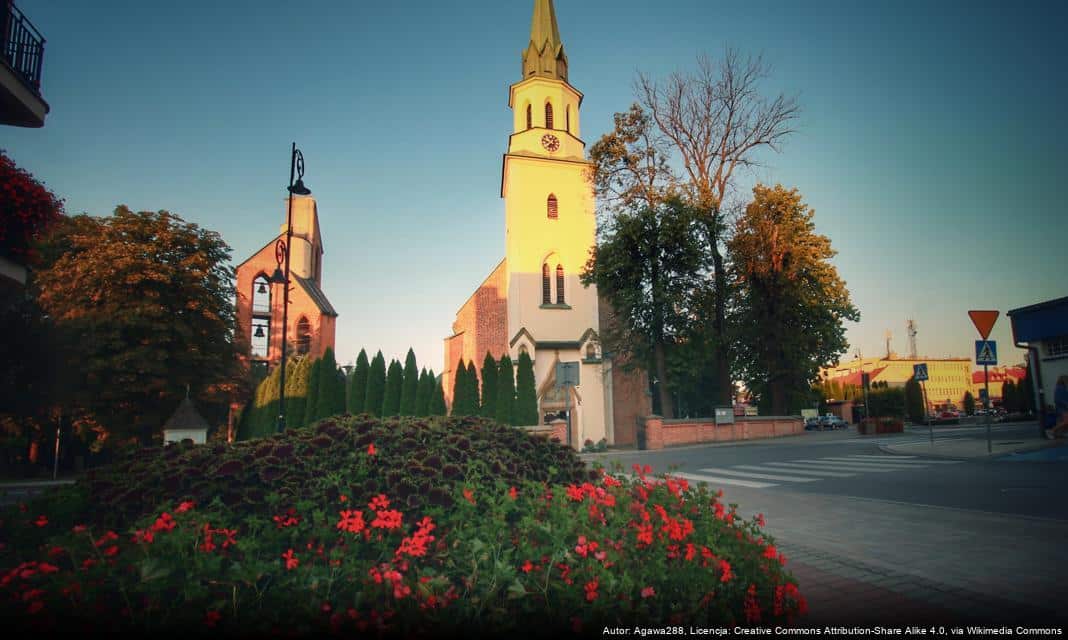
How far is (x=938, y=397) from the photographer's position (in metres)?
105

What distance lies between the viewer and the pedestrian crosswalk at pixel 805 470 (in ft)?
38.4

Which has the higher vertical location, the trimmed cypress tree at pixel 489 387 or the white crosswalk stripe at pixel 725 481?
the trimmed cypress tree at pixel 489 387

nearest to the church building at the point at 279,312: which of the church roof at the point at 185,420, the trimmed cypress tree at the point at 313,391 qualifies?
the trimmed cypress tree at the point at 313,391

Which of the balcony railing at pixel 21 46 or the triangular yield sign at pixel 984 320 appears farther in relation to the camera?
the triangular yield sign at pixel 984 320

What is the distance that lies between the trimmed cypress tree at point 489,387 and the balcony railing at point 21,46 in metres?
24.0

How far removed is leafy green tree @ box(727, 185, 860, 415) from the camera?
102 feet

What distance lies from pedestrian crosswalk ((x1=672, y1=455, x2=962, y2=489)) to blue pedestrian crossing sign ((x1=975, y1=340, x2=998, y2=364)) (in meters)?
2.89

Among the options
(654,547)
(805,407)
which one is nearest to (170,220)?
(654,547)

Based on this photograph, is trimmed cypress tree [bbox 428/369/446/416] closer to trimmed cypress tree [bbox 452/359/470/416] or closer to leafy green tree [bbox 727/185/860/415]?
trimmed cypress tree [bbox 452/359/470/416]

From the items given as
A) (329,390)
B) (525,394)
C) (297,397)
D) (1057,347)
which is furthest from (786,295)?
(297,397)

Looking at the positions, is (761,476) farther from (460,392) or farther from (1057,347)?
(460,392)

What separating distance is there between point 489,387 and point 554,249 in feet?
30.8

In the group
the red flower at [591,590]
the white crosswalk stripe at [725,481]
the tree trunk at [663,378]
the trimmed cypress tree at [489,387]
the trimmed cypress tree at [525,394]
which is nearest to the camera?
the red flower at [591,590]

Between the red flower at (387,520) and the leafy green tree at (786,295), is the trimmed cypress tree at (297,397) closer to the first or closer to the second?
the leafy green tree at (786,295)
